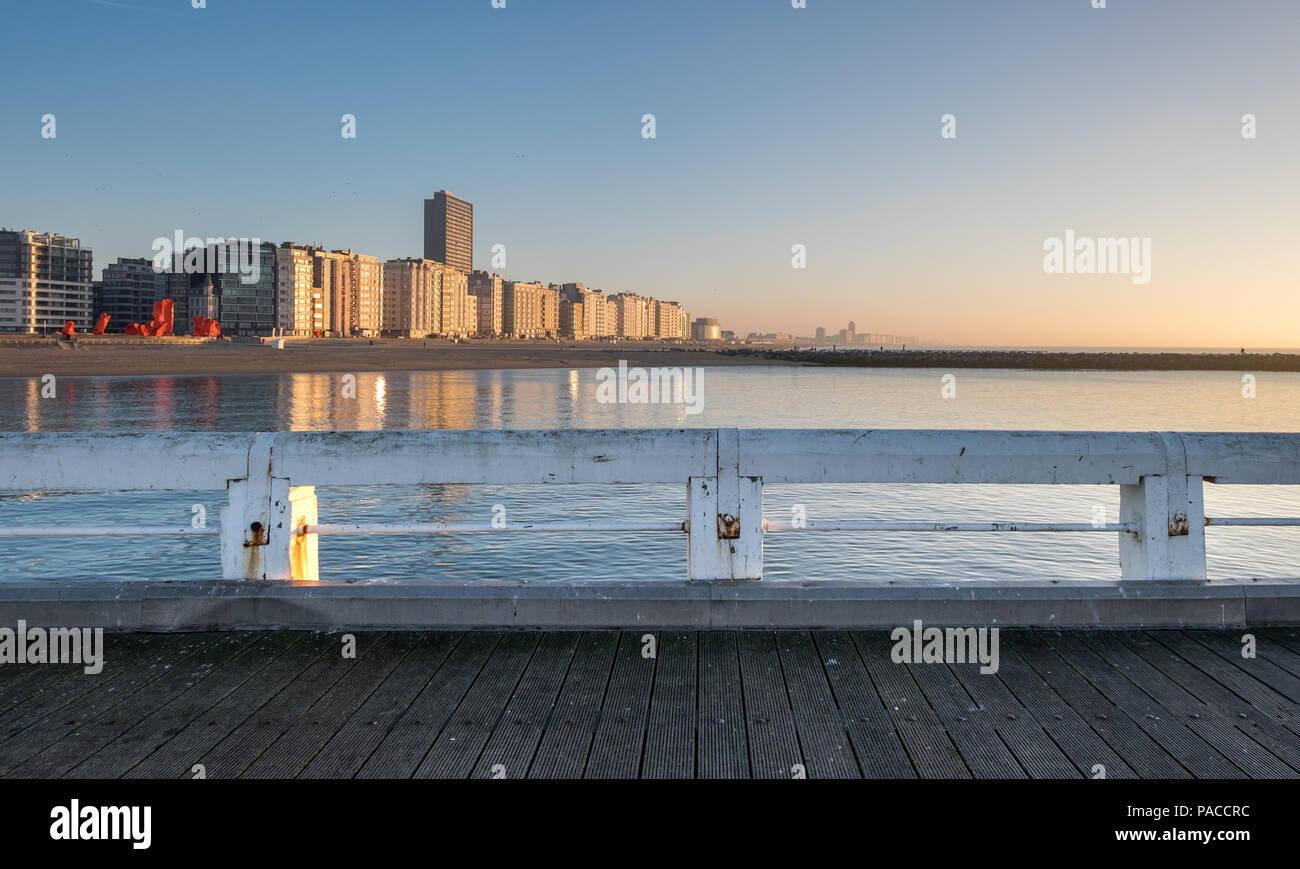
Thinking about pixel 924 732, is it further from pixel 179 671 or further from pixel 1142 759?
pixel 179 671

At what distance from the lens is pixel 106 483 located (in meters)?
5.71

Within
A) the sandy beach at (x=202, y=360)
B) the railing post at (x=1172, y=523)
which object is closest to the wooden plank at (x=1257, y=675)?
the railing post at (x=1172, y=523)

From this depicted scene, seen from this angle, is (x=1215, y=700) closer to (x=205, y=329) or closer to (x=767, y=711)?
(x=767, y=711)

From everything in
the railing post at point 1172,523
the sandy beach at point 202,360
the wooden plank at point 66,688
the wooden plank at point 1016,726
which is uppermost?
the sandy beach at point 202,360

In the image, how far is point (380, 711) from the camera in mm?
4363

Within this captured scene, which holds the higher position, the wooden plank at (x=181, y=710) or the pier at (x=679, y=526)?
the pier at (x=679, y=526)

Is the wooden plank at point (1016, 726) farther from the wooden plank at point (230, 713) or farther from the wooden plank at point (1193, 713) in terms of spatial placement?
the wooden plank at point (230, 713)

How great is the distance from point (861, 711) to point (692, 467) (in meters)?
1.78

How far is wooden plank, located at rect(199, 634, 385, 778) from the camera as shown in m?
3.81

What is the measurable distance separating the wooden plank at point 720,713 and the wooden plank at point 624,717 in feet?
0.81

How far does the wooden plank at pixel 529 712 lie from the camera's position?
12.4ft

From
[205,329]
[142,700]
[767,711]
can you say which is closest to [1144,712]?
[767,711]
